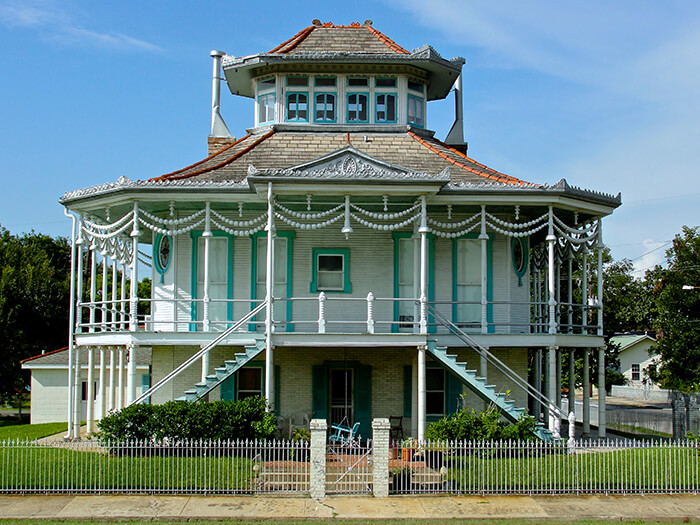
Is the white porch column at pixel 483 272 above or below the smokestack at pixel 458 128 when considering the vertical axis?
below

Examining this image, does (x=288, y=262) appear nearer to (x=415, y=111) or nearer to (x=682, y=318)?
(x=415, y=111)

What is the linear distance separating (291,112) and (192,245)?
6126mm

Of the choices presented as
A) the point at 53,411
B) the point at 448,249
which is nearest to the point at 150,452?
the point at 448,249

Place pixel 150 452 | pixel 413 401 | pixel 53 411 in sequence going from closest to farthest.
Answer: pixel 150 452 → pixel 413 401 → pixel 53 411

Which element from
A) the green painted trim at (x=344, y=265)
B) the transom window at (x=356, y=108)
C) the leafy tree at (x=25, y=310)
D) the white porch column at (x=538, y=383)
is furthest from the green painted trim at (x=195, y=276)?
the leafy tree at (x=25, y=310)

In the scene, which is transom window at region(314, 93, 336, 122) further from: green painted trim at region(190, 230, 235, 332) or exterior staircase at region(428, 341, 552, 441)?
exterior staircase at region(428, 341, 552, 441)

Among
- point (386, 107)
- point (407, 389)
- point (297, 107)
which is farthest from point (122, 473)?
point (386, 107)

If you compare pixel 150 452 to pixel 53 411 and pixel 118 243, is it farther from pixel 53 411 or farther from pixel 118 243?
pixel 53 411

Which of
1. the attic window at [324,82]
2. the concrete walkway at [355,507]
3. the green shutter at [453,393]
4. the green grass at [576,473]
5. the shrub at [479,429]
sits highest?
the attic window at [324,82]

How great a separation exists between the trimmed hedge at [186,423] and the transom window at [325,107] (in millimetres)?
11406

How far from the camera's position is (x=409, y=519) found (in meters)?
15.6

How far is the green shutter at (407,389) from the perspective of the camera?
2408cm

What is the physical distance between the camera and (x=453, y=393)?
2408 cm

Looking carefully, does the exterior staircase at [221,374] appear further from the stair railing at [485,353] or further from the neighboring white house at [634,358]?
the neighboring white house at [634,358]
